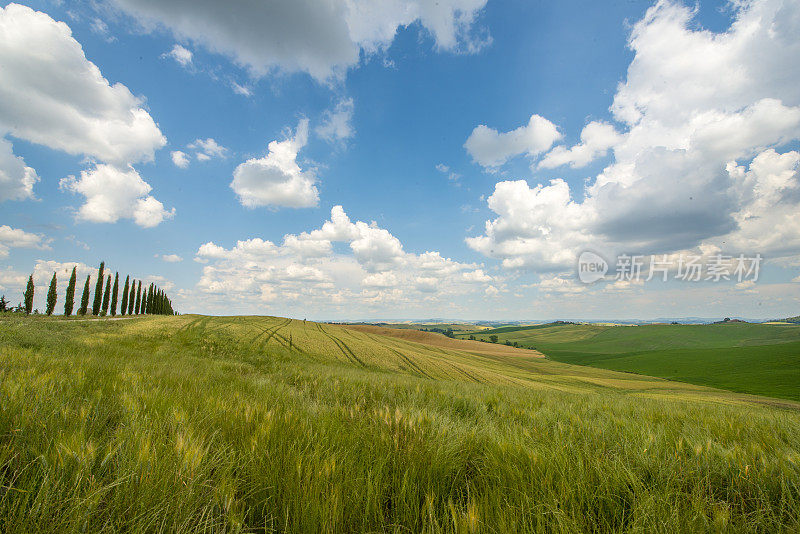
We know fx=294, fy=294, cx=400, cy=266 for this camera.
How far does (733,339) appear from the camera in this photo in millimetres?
133125

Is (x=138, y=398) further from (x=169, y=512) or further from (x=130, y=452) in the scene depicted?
(x=169, y=512)

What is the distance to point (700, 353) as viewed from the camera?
322ft

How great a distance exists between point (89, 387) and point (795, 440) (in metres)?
7.52

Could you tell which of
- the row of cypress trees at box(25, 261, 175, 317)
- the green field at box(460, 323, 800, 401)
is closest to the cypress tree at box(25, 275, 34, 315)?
the row of cypress trees at box(25, 261, 175, 317)

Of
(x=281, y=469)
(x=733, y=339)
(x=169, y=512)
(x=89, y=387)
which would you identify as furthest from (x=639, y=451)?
(x=733, y=339)

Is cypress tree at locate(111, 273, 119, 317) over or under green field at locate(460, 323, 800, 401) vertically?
over

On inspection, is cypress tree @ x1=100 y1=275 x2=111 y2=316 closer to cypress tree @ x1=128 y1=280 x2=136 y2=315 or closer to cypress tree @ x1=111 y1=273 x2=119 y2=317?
cypress tree @ x1=111 y1=273 x2=119 y2=317

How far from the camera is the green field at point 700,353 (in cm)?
6588

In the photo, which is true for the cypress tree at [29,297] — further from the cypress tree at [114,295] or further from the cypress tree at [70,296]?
the cypress tree at [114,295]

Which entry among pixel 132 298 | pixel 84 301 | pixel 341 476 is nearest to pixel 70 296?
pixel 84 301

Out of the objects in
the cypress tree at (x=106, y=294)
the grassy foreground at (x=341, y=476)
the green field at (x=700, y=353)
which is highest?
the cypress tree at (x=106, y=294)

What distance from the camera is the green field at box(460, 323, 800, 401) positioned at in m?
65.9

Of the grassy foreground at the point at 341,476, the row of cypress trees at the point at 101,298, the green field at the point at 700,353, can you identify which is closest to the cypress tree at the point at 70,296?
the row of cypress trees at the point at 101,298

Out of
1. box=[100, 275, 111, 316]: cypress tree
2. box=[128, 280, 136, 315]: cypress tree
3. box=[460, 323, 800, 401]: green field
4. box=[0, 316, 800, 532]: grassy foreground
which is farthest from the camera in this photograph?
box=[128, 280, 136, 315]: cypress tree
